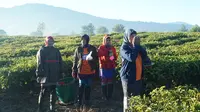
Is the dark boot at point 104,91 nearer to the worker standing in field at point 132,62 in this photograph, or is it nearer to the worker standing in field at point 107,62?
the worker standing in field at point 107,62

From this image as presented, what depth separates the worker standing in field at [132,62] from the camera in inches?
236

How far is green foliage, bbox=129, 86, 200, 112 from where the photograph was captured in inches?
148

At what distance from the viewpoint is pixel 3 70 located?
887 centimetres

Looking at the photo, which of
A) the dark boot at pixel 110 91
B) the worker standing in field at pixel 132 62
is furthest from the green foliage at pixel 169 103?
the dark boot at pixel 110 91

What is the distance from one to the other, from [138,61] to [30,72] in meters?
3.94

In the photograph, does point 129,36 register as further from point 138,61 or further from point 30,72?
point 30,72

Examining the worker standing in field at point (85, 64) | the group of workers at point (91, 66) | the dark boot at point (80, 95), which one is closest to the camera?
the group of workers at point (91, 66)

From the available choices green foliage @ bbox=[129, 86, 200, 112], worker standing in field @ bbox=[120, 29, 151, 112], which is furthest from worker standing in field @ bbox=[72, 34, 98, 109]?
green foliage @ bbox=[129, 86, 200, 112]

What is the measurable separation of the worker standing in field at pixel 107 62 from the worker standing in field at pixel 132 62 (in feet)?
6.19

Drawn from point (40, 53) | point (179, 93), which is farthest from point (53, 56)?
point (179, 93)

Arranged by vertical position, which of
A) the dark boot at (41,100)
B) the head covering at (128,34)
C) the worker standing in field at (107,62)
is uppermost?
the head covering at (128,34)

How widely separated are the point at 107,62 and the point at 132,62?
85.1 inches

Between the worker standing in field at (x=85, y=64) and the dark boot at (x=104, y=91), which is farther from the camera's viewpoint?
the dark boot at (x=104, y=91)

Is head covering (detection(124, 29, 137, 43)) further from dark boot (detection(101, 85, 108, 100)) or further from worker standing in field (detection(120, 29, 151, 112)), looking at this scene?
dark boot (detection(101, 85, 108, 100))
